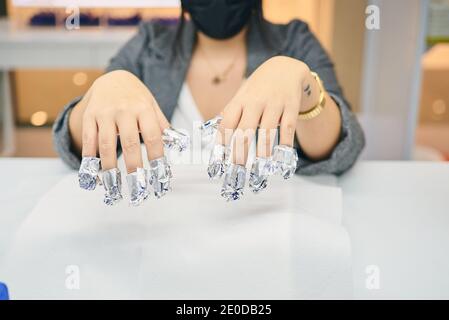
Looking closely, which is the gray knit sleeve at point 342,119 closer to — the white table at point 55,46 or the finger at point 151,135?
the finger at point 151,135

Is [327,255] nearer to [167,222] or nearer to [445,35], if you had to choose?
[167,222]

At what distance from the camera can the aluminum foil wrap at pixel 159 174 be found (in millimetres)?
405

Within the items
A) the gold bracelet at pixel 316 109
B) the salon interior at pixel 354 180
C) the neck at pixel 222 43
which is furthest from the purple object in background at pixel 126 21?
the gold bracelet at pixel 316 109

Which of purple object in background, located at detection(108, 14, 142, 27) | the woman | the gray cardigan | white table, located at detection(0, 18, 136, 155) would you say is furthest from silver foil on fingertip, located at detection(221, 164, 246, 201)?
white table, located at detection(0, 18, 136, 155)

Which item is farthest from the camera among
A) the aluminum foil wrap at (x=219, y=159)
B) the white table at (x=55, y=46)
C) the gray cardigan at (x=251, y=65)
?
the white table at (x=55, y=46)

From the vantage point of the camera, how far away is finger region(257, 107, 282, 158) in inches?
15.9

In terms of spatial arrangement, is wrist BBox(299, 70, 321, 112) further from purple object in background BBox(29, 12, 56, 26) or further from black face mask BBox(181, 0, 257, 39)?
purple object in background BBox(29, 12, 56, 26)

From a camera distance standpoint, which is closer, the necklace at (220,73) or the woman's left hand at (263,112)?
the woman's left hand at (263,112)

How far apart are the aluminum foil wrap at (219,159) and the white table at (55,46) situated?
17.3 inches

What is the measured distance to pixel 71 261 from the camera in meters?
0.44

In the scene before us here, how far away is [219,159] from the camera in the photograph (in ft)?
1.28

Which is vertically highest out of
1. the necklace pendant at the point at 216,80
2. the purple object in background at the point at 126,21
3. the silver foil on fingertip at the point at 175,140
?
the purple object in background at the point at 126,21
